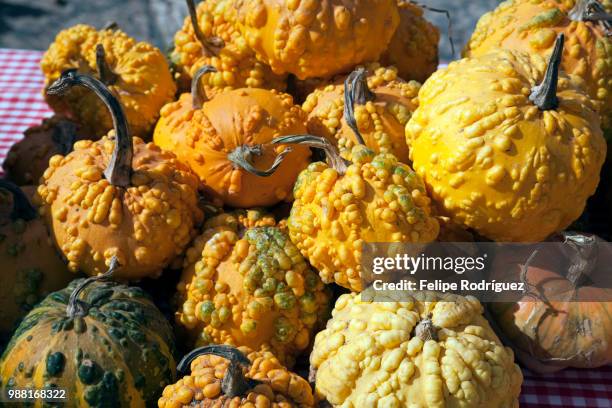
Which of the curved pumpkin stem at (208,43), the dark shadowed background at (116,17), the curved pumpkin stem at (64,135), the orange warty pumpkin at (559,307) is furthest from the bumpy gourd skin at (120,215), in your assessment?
the dark shadowed background at (116,17)

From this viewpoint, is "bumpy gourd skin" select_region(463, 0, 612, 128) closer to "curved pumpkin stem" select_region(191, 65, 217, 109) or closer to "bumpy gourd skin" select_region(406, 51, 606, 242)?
"bumpy gourd skin" select_region(406, 51, 606, 242)

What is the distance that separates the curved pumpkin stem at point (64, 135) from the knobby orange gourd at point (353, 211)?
3.55 feet

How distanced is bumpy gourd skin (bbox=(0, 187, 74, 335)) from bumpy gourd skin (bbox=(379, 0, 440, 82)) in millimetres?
1403

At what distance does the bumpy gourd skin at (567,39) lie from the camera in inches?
90.9

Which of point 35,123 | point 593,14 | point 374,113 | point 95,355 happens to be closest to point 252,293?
point 95,355

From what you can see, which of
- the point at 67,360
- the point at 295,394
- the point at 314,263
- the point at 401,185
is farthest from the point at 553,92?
the point at 67,360

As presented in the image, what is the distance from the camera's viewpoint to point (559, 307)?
80.9 inches

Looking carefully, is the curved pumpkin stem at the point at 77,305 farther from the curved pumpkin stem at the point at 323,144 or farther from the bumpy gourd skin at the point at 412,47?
the bumpy gourd skin at the point at 412,47

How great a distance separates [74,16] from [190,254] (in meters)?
5.85

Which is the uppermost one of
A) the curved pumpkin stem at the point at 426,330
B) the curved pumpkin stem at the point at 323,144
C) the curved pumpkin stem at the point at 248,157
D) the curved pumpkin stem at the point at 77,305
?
the curved pumpkin stem at the point at 323,144

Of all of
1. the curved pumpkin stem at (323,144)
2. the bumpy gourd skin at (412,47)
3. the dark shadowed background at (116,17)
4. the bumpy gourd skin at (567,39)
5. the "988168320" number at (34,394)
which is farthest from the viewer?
the dark shadowed background at (116,17)

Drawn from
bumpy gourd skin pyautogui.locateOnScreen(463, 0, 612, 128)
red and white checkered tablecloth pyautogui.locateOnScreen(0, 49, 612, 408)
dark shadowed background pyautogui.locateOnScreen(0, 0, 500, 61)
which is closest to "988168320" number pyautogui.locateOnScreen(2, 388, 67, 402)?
red and white checkered tablecloth pyautogui.locateOnScreen(0, 49, 612, 408)

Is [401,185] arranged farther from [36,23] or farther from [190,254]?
[36,23]

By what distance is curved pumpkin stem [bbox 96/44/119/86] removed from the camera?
2436 millimetres
